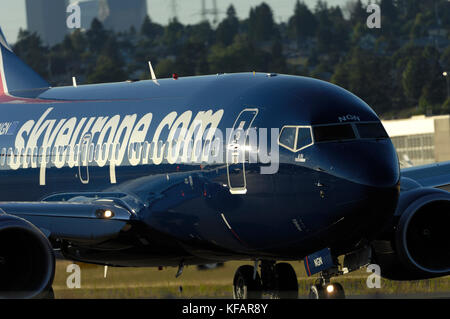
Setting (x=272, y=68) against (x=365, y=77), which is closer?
(x=365, y=77)

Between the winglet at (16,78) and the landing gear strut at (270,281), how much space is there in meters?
8.49

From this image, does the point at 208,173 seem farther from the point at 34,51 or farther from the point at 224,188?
the point at 34,51

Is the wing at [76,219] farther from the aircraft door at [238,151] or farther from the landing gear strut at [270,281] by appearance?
the aircraft door at [238,151]

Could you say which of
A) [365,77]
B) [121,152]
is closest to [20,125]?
[121,152]

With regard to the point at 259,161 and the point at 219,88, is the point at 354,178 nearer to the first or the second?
the point at 259,161

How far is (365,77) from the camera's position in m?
153

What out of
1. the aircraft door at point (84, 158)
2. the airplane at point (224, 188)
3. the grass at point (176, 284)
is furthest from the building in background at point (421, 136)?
the aircraft door at point (84, 158)

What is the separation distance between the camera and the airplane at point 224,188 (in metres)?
17.7

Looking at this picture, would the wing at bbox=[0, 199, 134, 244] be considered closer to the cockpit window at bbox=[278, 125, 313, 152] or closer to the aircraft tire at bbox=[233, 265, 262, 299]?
the aircraft tire at bbox=[233, 265, 262, 299]

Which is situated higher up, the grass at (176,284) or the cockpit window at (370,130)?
the cockpit window at (370,130)

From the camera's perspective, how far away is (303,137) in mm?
17781

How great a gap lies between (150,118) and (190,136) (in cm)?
160

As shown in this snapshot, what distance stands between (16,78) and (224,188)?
424 inches

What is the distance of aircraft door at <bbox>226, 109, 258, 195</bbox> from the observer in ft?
60.3
